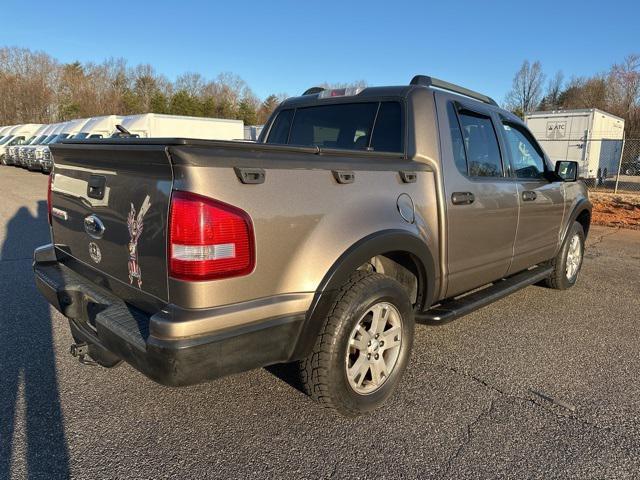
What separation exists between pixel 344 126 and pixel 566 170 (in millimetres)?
2391

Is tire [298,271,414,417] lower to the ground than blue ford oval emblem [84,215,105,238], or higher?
lower

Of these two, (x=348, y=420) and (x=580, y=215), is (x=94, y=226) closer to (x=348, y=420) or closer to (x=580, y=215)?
(x=348, y=420)

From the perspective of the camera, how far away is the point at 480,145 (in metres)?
3.72

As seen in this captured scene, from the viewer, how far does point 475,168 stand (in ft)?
11.8

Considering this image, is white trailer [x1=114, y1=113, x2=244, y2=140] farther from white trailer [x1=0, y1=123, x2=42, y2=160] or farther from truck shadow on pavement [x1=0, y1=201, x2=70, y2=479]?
truck shadow on pavement [x1=0, y1=201, x2=70, y2=479]

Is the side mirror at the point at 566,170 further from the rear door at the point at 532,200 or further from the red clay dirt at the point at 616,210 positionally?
the red clay dirt at the point at 616,210

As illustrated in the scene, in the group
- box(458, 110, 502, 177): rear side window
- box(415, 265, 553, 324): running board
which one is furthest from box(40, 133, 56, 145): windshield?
box(415, 265, 553, 324): running board

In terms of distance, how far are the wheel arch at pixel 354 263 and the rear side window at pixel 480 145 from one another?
0.91 metres

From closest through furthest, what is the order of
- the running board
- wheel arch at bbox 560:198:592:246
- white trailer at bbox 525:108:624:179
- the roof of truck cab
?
the running board → the roof of truck cab → wheel arch at bbox 560:198:592:246 → white trailer at bbox 525:108:624:179

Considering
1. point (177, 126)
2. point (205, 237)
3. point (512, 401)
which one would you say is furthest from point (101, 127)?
point (512, 401)

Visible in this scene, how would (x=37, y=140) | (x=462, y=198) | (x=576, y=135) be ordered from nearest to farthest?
(x=462, y=198) < (x=576, y=135) < (x=37, y=140)

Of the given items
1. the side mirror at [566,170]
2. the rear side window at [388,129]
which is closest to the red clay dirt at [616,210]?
the side mirror at [566,170]

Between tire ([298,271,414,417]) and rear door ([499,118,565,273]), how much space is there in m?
1.76

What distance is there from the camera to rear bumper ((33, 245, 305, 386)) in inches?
79.5
